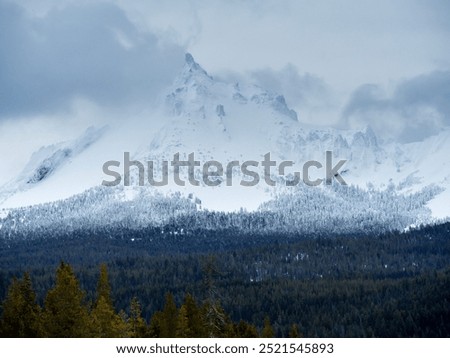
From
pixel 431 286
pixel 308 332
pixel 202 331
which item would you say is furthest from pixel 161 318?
pixel 431 286

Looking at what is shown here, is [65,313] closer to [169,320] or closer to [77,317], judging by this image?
[77,317]

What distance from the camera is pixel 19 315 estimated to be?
55.6 metres

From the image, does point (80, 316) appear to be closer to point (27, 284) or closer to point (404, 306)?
point (27, 284)

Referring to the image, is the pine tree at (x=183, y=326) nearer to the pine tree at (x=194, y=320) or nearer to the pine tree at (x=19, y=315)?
the pine tree at (x=194, y=320)

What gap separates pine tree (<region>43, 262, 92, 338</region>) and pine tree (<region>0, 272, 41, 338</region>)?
484 centimetres

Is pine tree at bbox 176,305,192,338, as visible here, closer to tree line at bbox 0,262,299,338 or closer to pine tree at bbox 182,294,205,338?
tree line at bbox 0,262,299,338

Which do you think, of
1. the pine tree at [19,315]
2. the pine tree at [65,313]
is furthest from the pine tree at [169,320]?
the pine tree at [65,313]

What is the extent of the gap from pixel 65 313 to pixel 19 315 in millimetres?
9003

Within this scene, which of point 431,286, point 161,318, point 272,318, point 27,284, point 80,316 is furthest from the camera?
point 431,286

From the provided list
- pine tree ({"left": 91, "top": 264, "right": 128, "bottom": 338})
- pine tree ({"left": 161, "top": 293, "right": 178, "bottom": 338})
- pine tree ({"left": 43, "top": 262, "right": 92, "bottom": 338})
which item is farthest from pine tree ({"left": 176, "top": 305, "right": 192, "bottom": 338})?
pine tree ({"left": 43, "top": 262, "right": 92, "bottom": 338})

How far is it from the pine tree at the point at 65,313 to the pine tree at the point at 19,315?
484cm

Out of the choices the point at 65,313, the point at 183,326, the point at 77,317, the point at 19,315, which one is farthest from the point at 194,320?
the point at 65,313
